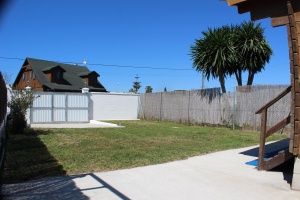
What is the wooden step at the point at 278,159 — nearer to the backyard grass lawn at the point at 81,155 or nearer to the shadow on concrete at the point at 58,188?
the backyard grass lawn at the point at 81,155

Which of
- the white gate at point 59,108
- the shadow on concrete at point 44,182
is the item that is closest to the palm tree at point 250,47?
the white gate at point 59,108

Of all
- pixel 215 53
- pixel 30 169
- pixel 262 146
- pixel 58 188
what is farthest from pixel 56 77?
pixel 58 188

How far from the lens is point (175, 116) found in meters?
21.2

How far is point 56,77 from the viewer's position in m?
38.7

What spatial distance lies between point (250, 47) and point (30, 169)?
14.0 meters

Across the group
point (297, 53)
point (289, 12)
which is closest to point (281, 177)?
point (297, 53)

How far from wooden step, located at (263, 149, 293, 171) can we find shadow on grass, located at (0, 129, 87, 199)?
147 inches

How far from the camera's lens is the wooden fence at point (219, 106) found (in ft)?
47.2

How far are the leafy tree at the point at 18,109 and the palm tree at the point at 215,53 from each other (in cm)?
916

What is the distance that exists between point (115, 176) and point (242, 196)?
2297mm

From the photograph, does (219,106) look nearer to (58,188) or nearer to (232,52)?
(232,52)

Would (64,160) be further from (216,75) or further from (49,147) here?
(216,75)

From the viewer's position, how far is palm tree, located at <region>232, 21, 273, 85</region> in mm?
17516

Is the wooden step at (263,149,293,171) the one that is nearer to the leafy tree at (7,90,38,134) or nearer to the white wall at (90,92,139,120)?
the leafy tree at (7,90,38,134)
